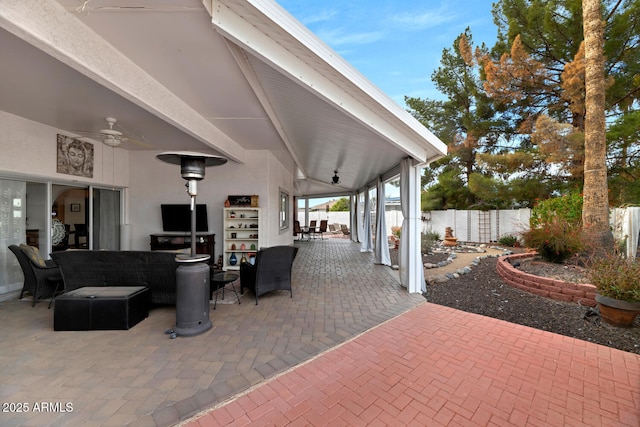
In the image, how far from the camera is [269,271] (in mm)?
4180

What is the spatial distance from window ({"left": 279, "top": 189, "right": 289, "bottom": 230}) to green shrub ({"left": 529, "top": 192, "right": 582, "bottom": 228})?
6.35 metres

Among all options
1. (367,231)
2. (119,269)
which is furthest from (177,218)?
(367,231)

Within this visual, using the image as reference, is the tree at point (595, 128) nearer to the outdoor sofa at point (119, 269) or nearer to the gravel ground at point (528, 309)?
the gravel ground at point (528, 309)

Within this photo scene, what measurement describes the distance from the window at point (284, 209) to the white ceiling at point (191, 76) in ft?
10.3

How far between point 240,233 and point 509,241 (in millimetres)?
9779

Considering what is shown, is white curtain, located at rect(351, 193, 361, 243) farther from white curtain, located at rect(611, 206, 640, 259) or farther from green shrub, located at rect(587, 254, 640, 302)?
green shrub, located at rect(587, 254, 640, 302)

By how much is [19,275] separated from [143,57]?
181 inches

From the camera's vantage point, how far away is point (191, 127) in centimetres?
420

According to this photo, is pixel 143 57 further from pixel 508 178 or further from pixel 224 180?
pixel 508 178

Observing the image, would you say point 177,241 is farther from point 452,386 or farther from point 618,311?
point 618,311

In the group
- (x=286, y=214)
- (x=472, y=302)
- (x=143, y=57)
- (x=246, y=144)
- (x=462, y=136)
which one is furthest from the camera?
(x=462, y=136)

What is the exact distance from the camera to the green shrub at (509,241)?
32.0 ft

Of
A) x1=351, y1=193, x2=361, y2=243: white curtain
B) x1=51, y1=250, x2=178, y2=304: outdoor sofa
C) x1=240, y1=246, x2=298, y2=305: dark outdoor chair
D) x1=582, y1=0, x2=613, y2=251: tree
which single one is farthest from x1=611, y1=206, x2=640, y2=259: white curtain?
x1=51, y1=250, x2=178, y2=304: outdoor sofa

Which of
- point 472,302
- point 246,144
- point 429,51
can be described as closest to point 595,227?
point 472,302
